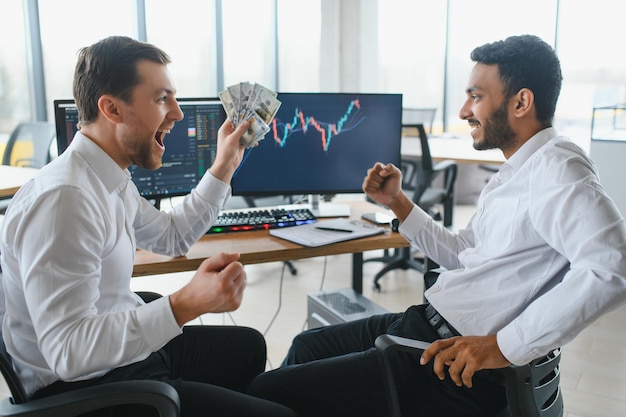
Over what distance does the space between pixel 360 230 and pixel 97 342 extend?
3.79 feet

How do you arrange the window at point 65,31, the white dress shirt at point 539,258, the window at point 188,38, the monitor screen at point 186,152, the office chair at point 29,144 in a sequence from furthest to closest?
the window at point 188,38 → the window at point 65,31 → the office chair at point 29,144 → the monitor screen at point 186,152 → the white dress shirt at point 539,258

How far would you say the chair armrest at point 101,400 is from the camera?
3.66 ft

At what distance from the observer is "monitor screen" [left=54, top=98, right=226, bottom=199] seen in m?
2.17

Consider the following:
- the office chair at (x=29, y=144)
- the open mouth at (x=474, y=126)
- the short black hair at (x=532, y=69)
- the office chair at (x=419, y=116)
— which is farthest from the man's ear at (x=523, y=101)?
the office chair at (x=419, y=116)

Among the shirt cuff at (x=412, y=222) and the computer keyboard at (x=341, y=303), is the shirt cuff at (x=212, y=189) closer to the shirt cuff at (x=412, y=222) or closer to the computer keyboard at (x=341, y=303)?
the shirt cuff at (x=412, y=222)

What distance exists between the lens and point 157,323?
3.87 ft

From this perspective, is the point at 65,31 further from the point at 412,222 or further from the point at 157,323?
the point at 157,323

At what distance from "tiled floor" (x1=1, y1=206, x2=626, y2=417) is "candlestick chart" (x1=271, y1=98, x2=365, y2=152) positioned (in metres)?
1.04

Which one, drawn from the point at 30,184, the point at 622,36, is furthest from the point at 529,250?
the point at 622,36

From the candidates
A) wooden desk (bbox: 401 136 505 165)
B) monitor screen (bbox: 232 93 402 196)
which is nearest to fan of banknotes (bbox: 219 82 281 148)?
monitor screen (bbox: 232 93 402 196)

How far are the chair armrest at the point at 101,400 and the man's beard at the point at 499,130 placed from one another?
3.32 ft

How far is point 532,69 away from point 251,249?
96 centimetres

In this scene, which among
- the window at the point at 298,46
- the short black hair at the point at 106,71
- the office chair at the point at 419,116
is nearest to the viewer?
the short black hair at the point at 106,71

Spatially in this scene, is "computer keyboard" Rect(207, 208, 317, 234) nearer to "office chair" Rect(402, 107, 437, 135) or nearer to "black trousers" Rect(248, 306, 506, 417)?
"black trousers" Rect(248, 306, 506, 417)
